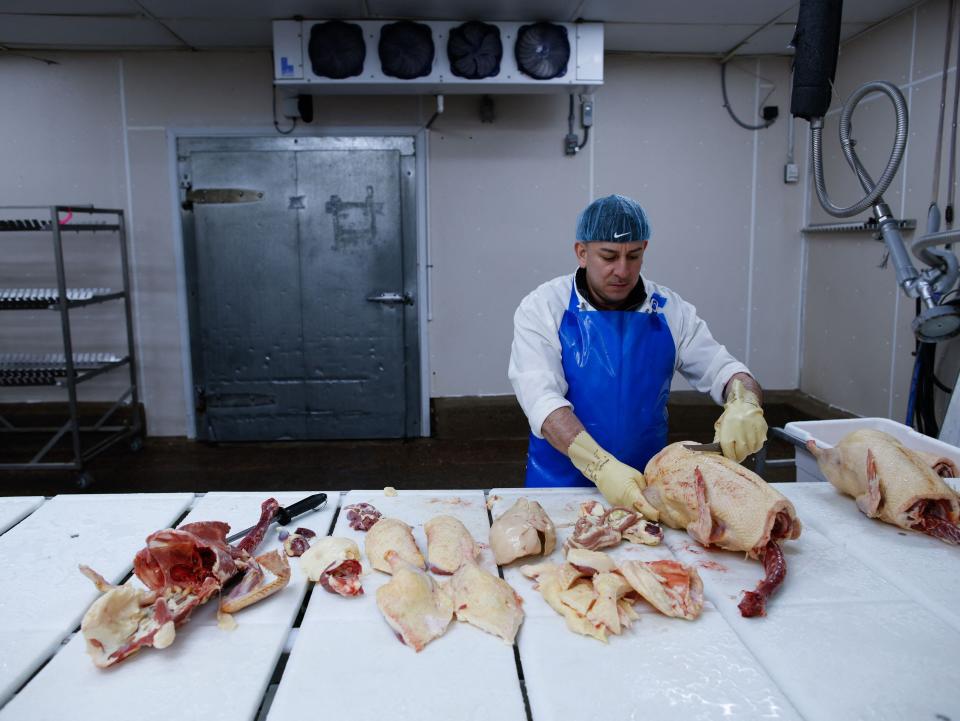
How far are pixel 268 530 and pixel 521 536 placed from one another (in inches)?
21.9

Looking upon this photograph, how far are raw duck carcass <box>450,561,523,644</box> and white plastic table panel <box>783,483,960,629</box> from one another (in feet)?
A: 2.32

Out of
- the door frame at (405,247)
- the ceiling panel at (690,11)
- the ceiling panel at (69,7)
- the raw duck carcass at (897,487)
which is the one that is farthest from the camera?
the door frame at (405,247)

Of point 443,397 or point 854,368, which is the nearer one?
point 854,368

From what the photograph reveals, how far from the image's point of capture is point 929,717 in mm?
904

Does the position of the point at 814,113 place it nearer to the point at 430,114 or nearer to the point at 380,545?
the point at 380,545

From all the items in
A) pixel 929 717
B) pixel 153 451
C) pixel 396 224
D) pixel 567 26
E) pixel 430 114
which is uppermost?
pixel 567 26

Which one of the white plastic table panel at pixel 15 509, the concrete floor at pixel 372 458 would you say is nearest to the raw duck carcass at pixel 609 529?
the white plastic table panel at pixel 15 509

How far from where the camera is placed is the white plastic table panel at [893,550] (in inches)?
47.3

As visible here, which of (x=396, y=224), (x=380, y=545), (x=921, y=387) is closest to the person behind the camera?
(x=380, y=545)

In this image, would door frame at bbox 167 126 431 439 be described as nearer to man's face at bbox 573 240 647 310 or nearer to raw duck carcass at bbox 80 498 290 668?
man's face at bbox 573 240 647 310

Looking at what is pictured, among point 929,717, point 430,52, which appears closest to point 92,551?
point 929,717

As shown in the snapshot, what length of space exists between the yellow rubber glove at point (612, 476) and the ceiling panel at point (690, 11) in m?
2.76

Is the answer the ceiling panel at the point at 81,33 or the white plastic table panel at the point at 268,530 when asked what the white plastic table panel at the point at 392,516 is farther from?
the ceiling panel at the point at 81,33

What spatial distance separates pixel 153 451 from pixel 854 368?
4.56 metres
